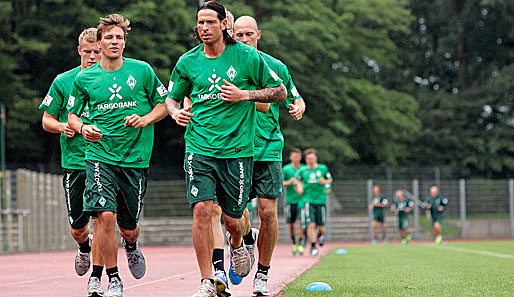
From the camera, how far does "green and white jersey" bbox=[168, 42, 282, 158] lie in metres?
6.93

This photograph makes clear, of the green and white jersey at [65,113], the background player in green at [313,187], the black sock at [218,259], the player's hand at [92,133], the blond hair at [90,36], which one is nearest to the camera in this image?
the black sock at [218,259]

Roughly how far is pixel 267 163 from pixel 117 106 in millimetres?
1524

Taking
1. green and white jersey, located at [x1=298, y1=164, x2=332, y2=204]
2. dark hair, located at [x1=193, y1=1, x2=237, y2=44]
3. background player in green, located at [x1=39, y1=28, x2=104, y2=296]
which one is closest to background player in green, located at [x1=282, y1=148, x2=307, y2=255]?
green and white jersey, located at [x1=298, y1=164, x2=332, y2=204]

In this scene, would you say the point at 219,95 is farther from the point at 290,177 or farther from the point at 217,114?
the point at 290,177

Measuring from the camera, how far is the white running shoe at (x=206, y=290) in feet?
21.7

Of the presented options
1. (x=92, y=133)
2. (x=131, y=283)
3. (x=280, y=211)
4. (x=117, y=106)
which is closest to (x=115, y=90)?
(x=117, y=106)

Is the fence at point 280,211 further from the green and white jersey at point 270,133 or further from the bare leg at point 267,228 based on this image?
the bare leg at point 267,228

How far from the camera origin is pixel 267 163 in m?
8.36

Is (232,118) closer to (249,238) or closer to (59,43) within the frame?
(249,238)

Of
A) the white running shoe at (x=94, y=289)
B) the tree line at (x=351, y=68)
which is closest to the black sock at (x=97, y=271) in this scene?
the white running shoe at (x=94, y=289)

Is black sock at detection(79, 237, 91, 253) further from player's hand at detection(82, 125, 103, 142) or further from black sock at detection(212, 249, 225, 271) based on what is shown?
black sock at detection(212, 249, 225, 271)

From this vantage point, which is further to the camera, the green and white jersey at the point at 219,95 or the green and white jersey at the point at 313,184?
the green and white jersey at the point at 313,184

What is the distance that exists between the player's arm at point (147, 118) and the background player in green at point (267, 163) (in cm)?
101

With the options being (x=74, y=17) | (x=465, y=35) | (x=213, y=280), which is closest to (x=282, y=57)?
(x=74, y=17)
